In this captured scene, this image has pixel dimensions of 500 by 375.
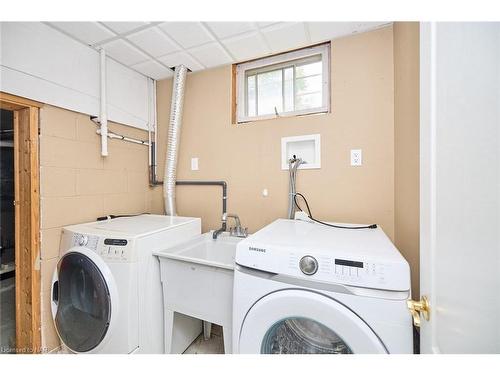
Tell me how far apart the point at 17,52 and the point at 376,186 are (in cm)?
224

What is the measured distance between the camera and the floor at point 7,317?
1433 millimetres

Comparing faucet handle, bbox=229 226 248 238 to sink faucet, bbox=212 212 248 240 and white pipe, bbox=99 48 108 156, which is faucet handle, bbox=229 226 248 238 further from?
white pipe, bbox=99 48 108 156

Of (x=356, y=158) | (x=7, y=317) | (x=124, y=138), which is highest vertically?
(x=124, y=138)

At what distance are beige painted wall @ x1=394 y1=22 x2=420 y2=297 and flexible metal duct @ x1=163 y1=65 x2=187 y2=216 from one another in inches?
60.0

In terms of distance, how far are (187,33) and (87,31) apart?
64 cm

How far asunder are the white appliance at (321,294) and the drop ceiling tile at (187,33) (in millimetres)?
1337

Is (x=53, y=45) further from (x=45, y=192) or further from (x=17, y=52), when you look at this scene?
(x=45, y=192)

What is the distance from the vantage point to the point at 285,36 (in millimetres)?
1397

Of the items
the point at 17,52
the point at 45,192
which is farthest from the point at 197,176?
the point at 17,52

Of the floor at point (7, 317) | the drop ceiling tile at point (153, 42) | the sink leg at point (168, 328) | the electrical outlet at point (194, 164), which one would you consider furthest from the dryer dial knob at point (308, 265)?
the floor at point (7, 317)

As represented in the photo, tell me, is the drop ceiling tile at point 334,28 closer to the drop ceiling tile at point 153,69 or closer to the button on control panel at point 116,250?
the drop ceiling tile at point 153,69

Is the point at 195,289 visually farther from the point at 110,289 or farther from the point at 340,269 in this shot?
the point at 340,269

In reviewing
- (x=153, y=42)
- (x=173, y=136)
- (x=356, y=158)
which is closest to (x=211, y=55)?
(x=153, y=42)

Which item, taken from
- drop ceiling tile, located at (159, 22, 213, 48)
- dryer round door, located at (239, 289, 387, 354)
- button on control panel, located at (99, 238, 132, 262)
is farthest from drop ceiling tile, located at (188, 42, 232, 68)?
dryer round door, located at (239, 289, 387, 354)
